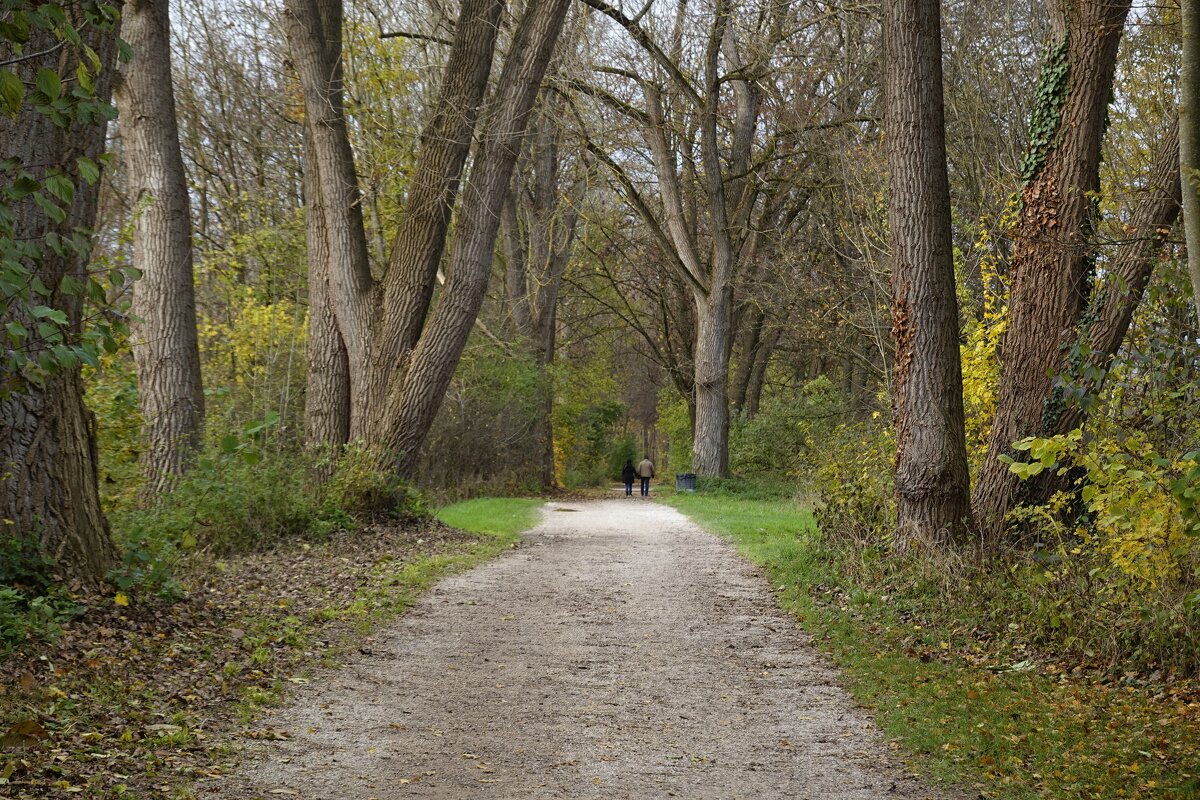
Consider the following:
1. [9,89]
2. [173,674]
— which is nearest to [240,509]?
[173,674]

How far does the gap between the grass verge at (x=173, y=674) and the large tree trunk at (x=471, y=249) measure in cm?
470

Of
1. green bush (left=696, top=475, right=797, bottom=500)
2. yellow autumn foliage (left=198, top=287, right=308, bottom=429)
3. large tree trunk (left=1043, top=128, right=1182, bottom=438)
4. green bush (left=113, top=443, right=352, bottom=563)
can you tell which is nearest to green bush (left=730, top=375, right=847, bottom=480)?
green bush (left=696, top=475, right=797, bottom=500)

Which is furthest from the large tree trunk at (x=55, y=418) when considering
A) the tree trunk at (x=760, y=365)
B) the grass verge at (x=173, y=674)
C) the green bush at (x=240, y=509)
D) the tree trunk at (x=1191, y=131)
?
the tree trunk at (x=760, y=365)

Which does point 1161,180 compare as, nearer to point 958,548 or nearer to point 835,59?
point 958,548

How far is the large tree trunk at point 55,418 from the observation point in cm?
672

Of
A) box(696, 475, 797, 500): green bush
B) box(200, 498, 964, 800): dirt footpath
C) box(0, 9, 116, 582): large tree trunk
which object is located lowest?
box(200, 498, 964, 800): dirt footpath

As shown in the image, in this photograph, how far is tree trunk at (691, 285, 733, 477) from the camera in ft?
89.5

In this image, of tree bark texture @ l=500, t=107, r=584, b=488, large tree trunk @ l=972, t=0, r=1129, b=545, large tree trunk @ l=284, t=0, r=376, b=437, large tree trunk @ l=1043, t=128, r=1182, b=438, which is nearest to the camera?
large tree trunk @ l=1043, t=128, r=1182, b=438

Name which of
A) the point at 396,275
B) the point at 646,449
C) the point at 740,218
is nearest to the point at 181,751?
the point at 396,275

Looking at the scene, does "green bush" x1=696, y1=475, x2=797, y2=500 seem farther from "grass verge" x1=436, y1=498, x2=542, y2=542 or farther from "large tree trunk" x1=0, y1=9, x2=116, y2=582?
"large tree trunk" x1=0, y1=9, x2=116, y2=582

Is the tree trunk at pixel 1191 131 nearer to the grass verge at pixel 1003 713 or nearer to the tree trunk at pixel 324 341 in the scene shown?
the grass verge at pixel 1003 713

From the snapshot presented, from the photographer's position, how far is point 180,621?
757 cm

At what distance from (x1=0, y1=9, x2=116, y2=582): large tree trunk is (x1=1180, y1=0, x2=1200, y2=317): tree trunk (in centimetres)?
583

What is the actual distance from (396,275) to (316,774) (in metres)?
11.5
